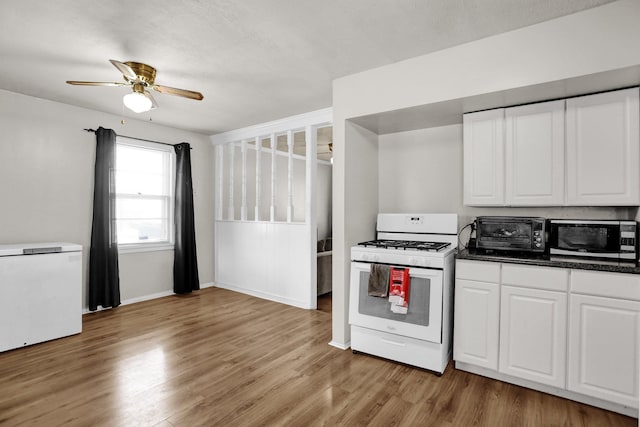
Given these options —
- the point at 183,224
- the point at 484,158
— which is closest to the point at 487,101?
the point at 484,158

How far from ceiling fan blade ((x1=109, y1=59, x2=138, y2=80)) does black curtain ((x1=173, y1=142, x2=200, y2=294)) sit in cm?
229

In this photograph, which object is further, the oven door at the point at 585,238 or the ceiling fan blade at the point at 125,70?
the ceiling fan blade at the point at 125,70

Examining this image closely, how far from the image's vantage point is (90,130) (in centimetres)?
407

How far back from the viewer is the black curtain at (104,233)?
158 inches

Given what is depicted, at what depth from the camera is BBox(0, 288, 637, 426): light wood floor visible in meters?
2.02

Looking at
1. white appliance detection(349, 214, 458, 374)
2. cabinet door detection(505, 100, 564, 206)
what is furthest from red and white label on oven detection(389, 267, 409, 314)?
cabinet door detection(505, 100, 564, 206)

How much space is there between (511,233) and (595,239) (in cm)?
52

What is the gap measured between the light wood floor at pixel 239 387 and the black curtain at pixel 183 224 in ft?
4.94

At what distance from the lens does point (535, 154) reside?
2.47 metres

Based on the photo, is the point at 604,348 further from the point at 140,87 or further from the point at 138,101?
the point at 140,87

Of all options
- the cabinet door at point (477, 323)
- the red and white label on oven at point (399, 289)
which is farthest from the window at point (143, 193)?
the cabinet door at point (477, 323)

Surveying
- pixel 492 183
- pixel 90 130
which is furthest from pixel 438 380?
pixel 90 130

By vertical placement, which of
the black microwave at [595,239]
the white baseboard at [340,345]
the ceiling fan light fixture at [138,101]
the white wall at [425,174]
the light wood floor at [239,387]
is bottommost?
the light wood floor at [239,387]

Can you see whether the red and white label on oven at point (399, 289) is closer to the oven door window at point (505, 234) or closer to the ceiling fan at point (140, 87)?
the oven door window at point (505, 234)
